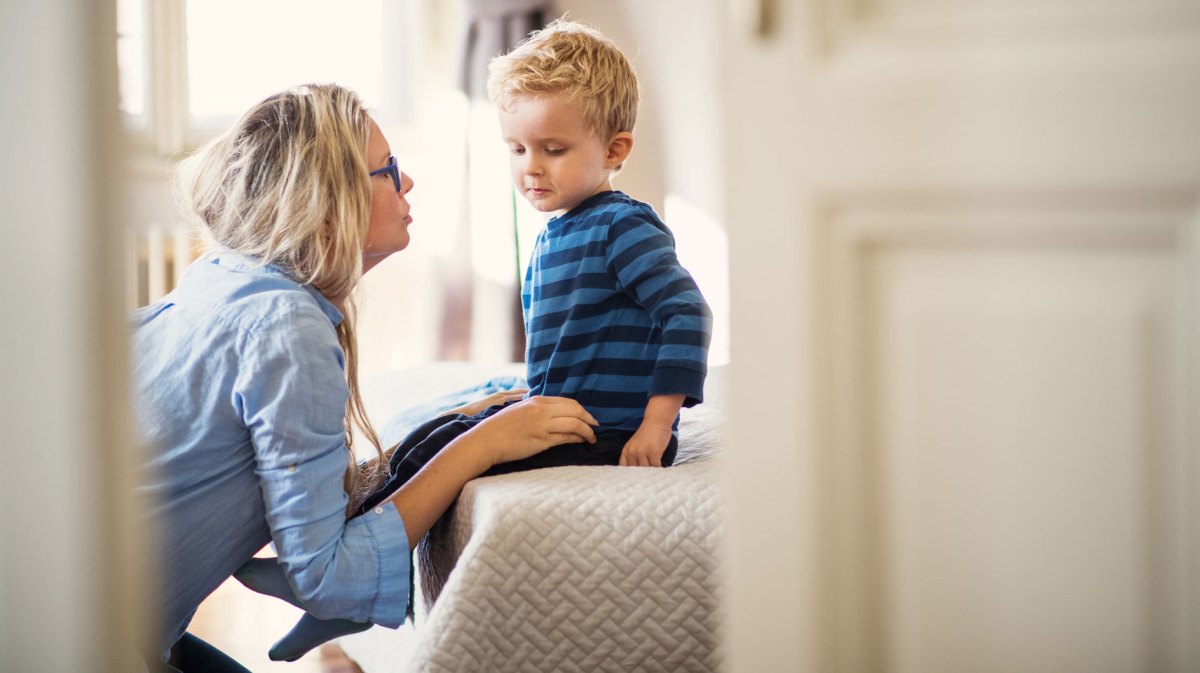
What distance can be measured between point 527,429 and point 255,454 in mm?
332

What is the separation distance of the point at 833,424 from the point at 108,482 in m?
0.49

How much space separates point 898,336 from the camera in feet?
2.42

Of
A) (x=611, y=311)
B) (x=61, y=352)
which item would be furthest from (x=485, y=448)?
(x=61, y=352)

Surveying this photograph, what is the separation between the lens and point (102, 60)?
67 centimetres

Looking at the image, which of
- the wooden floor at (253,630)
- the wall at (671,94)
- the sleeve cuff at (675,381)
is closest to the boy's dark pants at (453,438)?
the sleeve cuff at (675,381)

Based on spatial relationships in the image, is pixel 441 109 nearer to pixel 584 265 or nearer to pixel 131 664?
pixel 584 265

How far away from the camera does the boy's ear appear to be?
163cm

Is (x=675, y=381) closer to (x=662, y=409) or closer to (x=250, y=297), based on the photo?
(x=662, y=409)

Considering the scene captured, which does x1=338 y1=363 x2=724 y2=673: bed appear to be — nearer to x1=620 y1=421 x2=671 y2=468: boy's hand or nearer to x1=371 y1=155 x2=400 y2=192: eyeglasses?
x1=620 y1=421 x2=671 y2=468: boy's hand

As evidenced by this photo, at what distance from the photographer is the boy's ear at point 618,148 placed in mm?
1634

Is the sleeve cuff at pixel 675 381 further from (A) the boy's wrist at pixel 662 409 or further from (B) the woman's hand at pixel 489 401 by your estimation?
(B) the woman's hand at pixel 489 401

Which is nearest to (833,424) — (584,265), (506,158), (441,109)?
(584,265)

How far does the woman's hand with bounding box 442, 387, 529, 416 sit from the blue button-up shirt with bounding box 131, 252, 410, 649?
333 millimetres

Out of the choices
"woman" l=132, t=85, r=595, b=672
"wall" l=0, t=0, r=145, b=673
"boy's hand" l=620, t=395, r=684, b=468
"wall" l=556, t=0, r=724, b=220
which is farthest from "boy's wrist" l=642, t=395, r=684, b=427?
"wall" l=556, t=0, r=724, b=220
